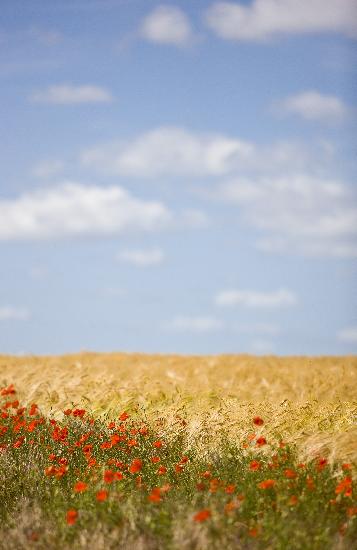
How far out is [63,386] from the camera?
35.9ft

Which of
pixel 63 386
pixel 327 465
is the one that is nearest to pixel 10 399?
pixel 63 386

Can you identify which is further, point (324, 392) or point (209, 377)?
point (209, 377)

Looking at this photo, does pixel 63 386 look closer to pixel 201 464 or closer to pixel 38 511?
pixel 201 464

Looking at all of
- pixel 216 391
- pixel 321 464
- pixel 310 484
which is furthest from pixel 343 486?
pixel 216 391

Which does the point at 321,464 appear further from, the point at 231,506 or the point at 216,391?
the point at 216,391

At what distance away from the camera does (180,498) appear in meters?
5.84

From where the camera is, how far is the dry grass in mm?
7590

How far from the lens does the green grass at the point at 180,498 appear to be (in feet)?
16.0

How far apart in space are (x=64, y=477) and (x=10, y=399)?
166 inches

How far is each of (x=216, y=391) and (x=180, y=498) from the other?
13.3 ft

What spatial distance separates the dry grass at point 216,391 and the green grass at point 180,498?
33 centimetres

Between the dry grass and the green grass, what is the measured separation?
331 mm

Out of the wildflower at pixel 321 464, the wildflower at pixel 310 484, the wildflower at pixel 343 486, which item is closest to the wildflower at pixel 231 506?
the wildflower at pixel 310 484

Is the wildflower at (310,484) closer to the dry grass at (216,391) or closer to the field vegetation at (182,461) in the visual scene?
the field vegetation at (182,461)
